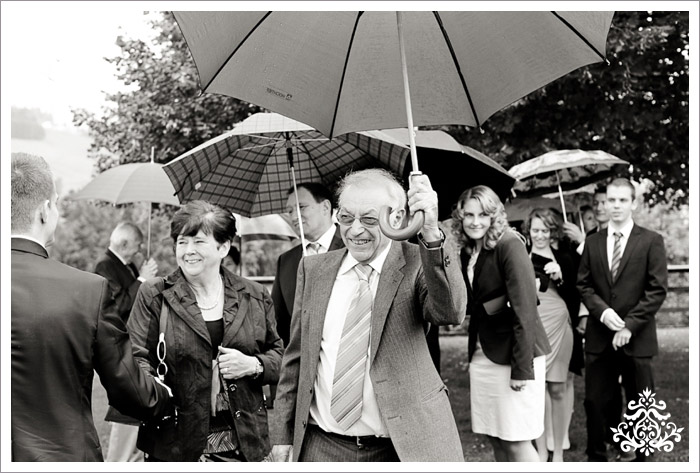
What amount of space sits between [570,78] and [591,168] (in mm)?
1364

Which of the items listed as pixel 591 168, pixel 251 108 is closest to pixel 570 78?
pixel 591 168

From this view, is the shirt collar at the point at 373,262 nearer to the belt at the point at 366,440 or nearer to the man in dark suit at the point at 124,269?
the belt at the point at 366,440

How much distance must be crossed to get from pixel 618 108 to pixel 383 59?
7.06 metres

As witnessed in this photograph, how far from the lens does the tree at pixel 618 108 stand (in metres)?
9.74

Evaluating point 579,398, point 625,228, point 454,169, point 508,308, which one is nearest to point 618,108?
point 625,228

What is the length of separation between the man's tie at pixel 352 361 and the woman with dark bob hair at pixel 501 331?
8.56 feet

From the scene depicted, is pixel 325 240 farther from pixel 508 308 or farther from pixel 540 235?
pixel 540 235

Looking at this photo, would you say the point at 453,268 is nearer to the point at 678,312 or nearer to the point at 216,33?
the point at 216,33

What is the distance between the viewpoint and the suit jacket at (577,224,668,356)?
7.04 metres

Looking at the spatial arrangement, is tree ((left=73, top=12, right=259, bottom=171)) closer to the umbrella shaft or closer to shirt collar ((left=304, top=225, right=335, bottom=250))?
shirt collar ((left=304, top=225, right=335, bottom=250))

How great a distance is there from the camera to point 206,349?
170 inches

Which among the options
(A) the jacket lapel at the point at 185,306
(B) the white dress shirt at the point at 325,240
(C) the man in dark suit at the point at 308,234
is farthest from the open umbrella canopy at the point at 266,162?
(A) the jacket lapel at the point at 185,306

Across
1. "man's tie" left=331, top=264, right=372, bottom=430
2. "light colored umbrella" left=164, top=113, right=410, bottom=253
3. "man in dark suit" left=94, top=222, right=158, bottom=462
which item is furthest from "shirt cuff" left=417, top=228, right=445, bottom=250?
"man in dark suit" left=94, top=222, right=158, bottom=462

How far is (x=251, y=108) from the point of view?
39.8ft
